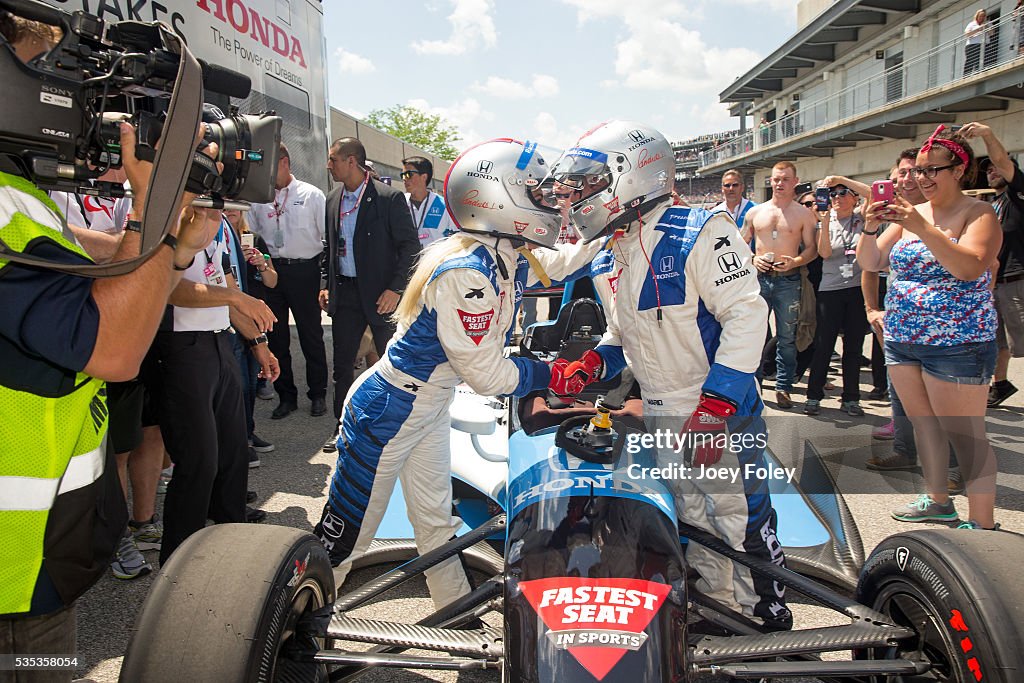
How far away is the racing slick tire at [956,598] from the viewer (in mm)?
1612

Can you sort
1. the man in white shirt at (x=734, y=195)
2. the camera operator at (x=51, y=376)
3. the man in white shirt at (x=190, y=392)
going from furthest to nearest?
the man in white shirt at (x=734, y=195), the man in white shirt at (x=190, y=392), the camera operator at (x=51, y=376)

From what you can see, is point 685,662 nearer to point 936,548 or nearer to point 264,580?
point 936,548

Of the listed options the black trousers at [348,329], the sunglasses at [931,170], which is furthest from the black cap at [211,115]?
the black trousers at [348,329]

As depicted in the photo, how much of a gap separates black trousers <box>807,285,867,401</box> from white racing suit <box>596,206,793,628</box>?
3613 mm

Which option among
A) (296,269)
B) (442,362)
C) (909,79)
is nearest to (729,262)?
(442,362)

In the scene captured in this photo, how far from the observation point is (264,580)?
1.73 meters

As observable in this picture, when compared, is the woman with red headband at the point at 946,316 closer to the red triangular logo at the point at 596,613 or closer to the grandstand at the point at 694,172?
the red triangular logo at the point at 596,613

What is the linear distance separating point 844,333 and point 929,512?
2.35 m

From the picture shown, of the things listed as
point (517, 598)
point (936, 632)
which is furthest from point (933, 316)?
point (517, 598)

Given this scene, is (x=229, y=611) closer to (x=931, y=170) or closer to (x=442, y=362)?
(x=442, y=362)

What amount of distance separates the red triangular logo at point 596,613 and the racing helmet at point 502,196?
1.29 m

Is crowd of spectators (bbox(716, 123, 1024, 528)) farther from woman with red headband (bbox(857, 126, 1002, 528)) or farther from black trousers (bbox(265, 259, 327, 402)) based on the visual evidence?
black trousers (bbox(265, 259, 327, 402))

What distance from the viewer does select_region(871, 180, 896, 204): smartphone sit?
3323 millimetres

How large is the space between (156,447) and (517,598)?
2422 millimetres
